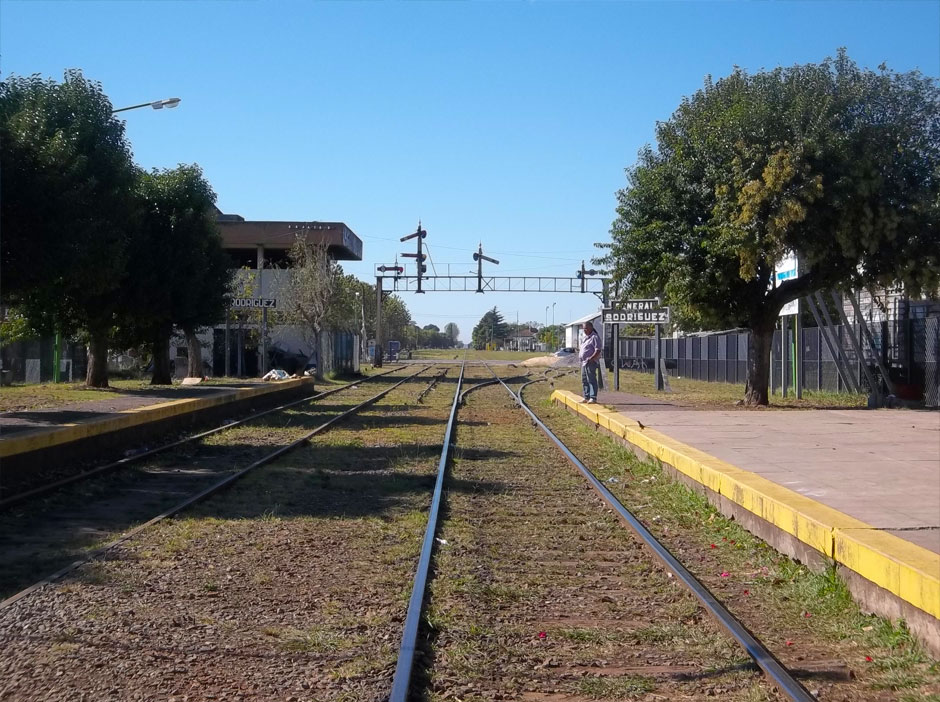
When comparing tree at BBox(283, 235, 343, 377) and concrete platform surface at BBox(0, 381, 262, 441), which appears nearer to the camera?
concrete platform surface at BBox(0, 381, 262, 441)

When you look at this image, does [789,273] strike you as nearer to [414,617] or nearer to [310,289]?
[414,617]

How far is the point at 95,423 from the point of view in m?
13.4

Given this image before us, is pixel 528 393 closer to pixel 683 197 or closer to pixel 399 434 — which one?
pixel 683 197

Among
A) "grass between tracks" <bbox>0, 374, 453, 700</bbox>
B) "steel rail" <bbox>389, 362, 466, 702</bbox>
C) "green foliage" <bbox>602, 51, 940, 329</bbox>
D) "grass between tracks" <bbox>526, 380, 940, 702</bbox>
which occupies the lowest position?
"grass between tracks" <bbox>526, 380, 940, 702</bbox>

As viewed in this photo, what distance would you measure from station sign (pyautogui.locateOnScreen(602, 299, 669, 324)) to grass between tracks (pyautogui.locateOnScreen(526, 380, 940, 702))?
57.9ft

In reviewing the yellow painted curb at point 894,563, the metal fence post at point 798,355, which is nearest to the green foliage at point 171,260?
the metal fence post at point 798,355

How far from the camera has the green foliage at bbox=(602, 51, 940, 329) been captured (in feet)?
57.6

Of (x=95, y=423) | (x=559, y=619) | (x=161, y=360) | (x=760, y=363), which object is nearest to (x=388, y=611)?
(x=559, y=619)

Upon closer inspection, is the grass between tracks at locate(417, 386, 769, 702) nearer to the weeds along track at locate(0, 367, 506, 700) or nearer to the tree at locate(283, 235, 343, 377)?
the weeds along track at locate(0, 367, 506, 700)

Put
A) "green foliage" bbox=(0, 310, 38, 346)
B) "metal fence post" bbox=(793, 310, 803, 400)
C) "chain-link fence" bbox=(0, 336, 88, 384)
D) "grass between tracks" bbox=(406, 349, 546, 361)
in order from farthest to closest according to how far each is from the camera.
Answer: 1. "grass between tracks" bbox=(406, 349, 546, 361)
2. "chain-link fence" bbox=(0, 336, 88, 384)
3. "green foliage" bbox=(0, 310, 38, 346)
4. "metal fence post" bbox=(793, 310, 803, 400)

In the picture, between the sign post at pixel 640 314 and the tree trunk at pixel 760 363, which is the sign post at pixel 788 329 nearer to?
the tree trunk at pixel 760 363

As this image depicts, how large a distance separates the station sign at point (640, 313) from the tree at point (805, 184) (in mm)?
7850

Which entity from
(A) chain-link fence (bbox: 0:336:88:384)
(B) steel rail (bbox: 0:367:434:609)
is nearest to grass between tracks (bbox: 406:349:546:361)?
(A) chain-link fence (bbox: 0:336:88:384)

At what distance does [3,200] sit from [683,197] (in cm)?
1298
